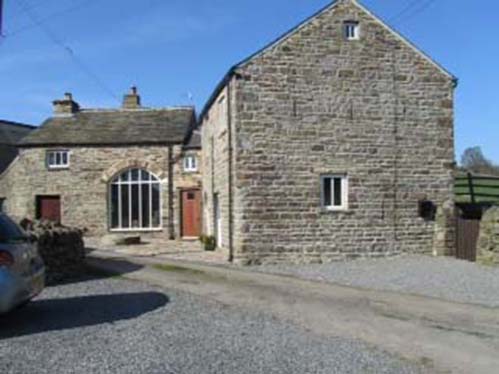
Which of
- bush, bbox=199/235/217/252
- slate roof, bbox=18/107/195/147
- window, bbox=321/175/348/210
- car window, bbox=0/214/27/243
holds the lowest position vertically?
bush, bbox=199/235/217/252

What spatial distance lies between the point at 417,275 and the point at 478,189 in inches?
412

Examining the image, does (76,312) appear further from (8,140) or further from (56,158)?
(8,140)

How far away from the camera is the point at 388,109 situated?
74.8 ft

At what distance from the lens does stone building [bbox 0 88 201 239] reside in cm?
3397

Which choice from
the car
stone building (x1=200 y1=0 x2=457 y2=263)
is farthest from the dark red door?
the car

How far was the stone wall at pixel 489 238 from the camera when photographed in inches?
807

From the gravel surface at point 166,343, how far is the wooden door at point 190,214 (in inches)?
791

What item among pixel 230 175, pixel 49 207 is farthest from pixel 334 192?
pixel 49 207

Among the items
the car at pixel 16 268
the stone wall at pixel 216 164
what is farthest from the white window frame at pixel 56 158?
the car at pixel 16 268

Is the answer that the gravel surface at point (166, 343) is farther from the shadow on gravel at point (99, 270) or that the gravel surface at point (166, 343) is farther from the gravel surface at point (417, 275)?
the gravel surface at point (417, 275)

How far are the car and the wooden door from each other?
21900mm

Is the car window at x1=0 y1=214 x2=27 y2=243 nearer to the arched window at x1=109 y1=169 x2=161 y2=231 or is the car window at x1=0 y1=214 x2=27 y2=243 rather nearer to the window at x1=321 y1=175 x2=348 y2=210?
the window at x1=321 y1=175 x2=348 y2=210

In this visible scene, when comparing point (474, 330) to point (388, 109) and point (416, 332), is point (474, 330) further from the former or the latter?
point (388, 109)

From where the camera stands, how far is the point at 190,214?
112 ft
